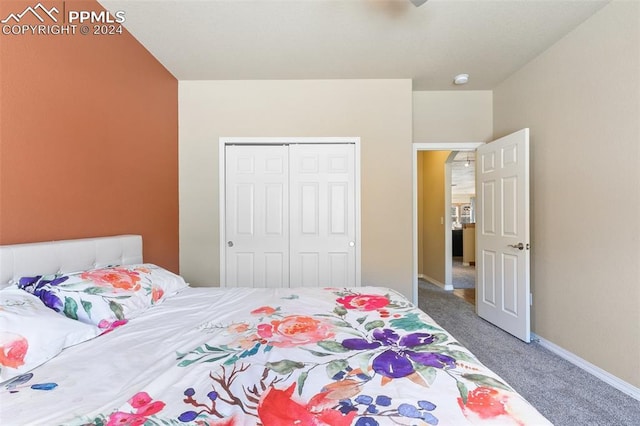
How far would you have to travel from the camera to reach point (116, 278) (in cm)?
144

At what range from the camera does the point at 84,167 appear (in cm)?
177

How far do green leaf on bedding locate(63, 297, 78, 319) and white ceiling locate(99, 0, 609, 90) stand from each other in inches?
78.8

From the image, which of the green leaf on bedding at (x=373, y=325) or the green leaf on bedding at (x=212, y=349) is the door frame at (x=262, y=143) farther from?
the green leaf on bedding at (x=212, y=349)

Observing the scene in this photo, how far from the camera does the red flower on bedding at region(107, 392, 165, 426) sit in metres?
0.67

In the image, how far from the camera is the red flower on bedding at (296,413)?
26.5 inches

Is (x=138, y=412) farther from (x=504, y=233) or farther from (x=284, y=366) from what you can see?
(x=504, y=233)

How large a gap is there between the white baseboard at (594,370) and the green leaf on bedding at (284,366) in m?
2.40

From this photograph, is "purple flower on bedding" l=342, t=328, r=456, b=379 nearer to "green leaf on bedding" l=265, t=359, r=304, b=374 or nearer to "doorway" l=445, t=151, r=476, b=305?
"green leaf on bedding" l=265, t=359, r=304, b=374

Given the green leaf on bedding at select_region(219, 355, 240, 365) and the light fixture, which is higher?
the light fixture

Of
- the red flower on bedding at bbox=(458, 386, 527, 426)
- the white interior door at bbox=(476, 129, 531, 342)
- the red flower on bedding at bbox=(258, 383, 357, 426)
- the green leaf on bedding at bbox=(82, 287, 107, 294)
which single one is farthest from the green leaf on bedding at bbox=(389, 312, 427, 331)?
the white interior door at bbox=(476, 129, 531, 342)

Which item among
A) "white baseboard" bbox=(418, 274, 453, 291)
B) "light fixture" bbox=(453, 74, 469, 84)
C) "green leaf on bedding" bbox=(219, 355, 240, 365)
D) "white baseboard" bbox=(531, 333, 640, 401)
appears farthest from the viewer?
"white baseboard" bbox=(418, 274, 453, 291)

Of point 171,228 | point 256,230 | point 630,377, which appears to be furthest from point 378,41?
point 630,377

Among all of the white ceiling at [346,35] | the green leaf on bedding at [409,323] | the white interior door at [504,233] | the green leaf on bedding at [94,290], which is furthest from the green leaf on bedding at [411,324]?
the white ceiling at [346,35]

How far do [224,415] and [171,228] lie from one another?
2.54 metres
